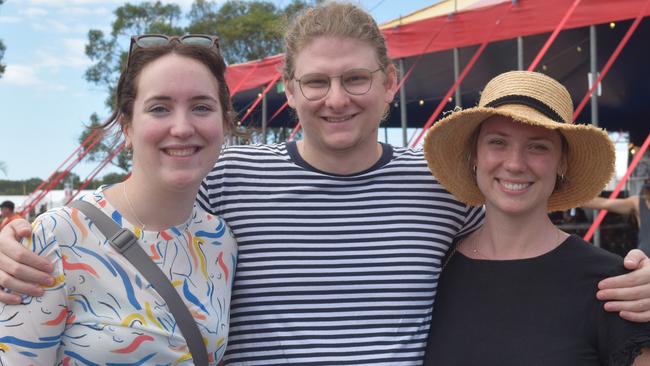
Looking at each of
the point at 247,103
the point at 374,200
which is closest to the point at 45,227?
the point at 374,200

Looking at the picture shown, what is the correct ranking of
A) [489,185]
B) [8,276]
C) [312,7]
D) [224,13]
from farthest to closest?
[224,13] < [312,7] < [489,185] < [8,276]

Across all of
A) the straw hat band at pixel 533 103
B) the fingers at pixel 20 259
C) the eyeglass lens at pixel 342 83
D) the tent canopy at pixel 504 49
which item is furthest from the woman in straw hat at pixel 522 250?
the tent canopy at pixel 504 49

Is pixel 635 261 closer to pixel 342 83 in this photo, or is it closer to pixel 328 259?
pixel 328 259

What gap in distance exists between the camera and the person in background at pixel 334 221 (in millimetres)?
1718

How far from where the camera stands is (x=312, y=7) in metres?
2.00

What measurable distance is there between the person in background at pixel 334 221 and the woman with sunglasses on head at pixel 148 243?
15cm

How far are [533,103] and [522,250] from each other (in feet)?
1.28

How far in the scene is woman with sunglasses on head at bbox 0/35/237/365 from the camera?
1.33m

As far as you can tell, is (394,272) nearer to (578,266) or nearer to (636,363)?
(578,266)

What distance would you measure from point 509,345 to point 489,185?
425 millimetres

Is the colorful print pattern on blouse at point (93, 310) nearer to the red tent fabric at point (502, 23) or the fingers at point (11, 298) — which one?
the fingers at point (11, 298)

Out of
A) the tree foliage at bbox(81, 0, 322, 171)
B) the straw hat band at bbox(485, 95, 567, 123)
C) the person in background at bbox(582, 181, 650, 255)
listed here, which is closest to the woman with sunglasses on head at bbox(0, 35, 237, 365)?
the straw hat band at bbox(485, 95, 567, 123)

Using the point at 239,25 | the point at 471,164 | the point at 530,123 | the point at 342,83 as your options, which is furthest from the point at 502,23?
the point at 239,25

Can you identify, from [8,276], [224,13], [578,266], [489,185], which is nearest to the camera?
[8,276]
